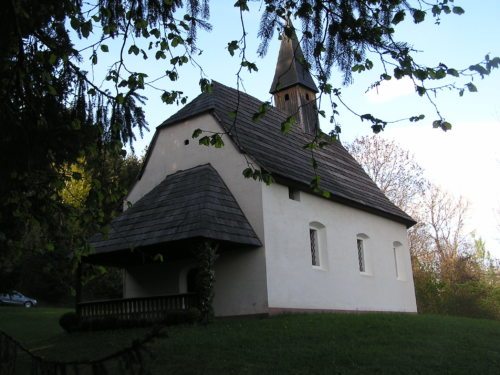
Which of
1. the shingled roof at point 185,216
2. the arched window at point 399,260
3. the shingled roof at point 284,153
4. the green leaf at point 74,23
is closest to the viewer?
the green leaf at point 74,23

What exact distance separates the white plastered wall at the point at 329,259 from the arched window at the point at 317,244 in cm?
5

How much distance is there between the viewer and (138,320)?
1566 centimetres

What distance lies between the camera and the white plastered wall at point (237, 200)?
16438 mm

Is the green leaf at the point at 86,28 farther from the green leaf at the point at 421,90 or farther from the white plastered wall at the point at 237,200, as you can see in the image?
the white plastered wall at the point at 237,200

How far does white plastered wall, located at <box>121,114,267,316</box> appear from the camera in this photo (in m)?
16.4

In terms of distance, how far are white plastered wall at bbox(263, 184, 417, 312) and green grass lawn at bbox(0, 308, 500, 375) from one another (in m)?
1.71

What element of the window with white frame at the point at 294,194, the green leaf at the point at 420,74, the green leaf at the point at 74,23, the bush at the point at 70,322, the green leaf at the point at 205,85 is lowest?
the bush at the point at 70,322

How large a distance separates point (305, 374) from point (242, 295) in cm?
717

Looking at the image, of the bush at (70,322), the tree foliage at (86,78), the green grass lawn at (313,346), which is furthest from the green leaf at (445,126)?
the bush at (70,322)

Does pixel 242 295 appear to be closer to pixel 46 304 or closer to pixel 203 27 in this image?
pixel 203 27

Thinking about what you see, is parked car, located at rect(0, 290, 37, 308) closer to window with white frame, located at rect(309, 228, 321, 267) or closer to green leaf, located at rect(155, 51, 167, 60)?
window with white frame, located at rect(309, 228, 321, 267)

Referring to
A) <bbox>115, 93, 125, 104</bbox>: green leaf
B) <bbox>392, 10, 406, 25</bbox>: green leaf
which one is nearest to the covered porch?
<bbox>115, 93, 125, 104</bbox>: green leaf

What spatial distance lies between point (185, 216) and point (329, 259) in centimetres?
561

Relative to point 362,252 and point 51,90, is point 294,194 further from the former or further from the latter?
point 51,90
